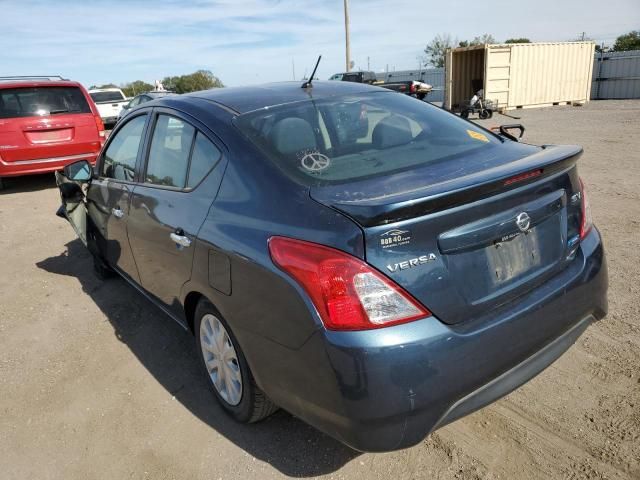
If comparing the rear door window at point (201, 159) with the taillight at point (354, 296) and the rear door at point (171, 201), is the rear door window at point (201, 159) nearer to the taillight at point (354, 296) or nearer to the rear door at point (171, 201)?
the rear door at point (171, 201)

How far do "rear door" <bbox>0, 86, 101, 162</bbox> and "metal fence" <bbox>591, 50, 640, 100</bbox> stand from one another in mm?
23762

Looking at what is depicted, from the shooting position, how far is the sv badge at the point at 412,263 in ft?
5.93

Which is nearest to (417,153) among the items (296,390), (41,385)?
(296,390)

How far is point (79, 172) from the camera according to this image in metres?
4.20

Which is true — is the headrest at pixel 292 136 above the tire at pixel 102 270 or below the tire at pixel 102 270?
above

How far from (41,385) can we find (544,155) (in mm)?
3206

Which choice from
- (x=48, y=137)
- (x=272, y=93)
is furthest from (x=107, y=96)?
(x=272, y=93)

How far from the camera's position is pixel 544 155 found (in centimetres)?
234

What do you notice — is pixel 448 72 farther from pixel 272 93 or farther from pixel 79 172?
pixel 272 93

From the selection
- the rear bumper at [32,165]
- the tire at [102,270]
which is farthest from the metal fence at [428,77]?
the tire at [102,270]

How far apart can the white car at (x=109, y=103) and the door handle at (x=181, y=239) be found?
61.9ft

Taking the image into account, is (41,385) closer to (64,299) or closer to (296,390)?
(64,299)

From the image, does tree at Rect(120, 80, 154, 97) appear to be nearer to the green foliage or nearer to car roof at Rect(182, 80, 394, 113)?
the green foliage

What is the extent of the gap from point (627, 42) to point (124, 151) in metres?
54.9
